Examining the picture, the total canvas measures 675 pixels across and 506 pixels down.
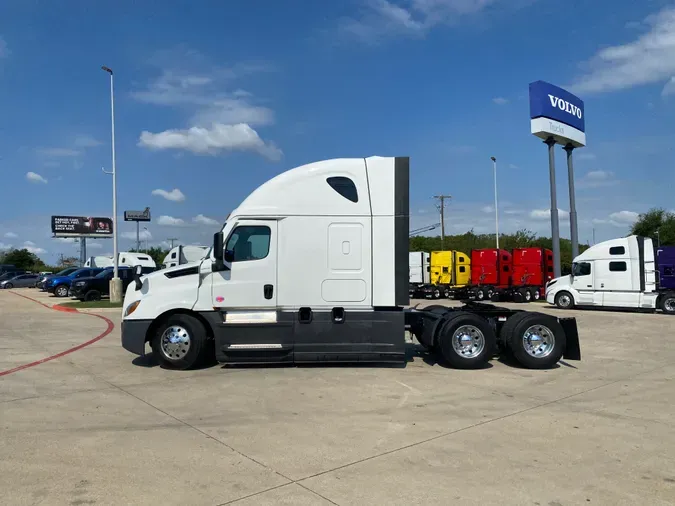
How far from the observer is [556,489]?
411 cm

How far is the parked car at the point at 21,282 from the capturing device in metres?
48.3

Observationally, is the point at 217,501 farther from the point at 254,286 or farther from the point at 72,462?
the point at 254,286

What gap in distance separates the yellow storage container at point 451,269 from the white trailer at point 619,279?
314 inches

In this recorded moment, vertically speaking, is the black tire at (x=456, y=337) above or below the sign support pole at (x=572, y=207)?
below

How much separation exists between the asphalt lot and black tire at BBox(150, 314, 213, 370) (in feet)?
1.00

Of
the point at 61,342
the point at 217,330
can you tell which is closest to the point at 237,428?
the point at 217,330

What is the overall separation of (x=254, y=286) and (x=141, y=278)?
2.05 metres

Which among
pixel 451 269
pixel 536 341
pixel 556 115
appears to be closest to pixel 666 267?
pixel 556 115

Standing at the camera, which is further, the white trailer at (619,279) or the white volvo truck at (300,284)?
the white trailer at (619,279)

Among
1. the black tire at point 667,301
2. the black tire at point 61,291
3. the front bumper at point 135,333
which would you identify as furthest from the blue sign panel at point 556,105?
the black tire at point 61,291

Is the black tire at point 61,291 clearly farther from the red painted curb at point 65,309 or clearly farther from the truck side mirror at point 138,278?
the truck side mirror at point 138,278

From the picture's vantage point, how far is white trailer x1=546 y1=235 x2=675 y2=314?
21156 millimetres

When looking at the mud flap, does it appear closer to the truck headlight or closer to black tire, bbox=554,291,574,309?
the truck headlight

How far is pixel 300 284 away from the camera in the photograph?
28.3ft
